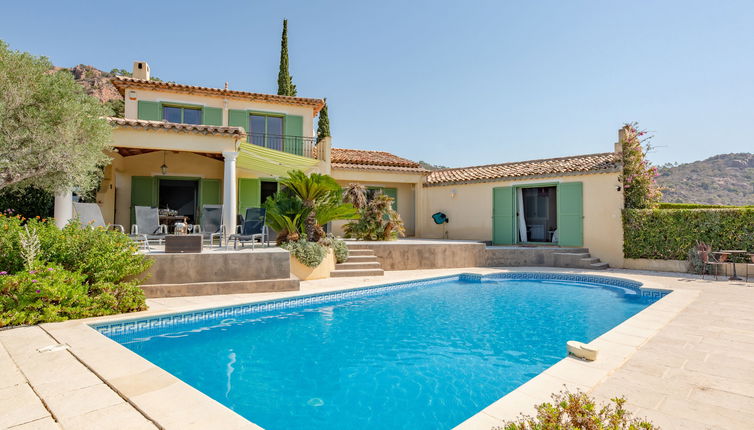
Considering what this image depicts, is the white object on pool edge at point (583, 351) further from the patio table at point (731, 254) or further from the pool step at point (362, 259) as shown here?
the patio table at point (731, 254)

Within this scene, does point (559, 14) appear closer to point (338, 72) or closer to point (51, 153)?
point (338, 72)

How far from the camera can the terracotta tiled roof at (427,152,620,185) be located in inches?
687

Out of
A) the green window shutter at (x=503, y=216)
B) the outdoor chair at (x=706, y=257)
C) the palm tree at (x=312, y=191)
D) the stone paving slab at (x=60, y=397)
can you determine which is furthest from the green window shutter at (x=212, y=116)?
the outdoor chair at (x=706, y=257)

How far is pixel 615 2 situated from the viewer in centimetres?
1413

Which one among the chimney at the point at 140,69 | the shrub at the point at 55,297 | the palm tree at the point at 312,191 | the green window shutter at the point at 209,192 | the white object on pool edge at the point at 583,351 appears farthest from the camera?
the chimney at the point at 140,69

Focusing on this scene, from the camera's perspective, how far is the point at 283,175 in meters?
17.8

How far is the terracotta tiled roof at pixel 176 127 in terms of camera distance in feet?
39.0

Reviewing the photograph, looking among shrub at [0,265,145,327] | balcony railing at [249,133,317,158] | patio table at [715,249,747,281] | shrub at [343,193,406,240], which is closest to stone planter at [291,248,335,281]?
shrub at [343,193,406,240]

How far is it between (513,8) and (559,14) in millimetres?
1840

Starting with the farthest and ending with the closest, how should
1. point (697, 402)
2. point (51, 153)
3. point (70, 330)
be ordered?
point (51, 153) < point (70, 330) < point (697, 402)

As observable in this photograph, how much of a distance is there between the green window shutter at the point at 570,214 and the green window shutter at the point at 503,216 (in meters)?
2.22

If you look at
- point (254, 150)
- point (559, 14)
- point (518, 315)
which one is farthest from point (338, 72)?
point (518, 315)

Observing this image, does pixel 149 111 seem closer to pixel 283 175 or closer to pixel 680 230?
pixel 283 175

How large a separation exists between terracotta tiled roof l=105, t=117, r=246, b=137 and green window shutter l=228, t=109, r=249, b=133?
6074mm
